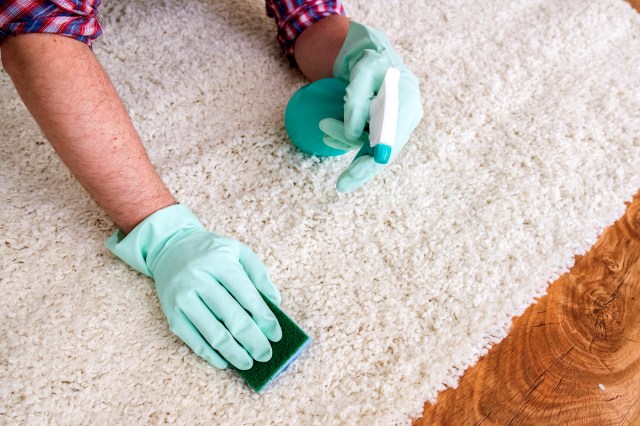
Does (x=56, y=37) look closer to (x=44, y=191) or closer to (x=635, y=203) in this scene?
(x=44, y=191)

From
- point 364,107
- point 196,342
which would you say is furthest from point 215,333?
A: point 364,107

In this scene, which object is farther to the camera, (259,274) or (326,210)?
(326,210)

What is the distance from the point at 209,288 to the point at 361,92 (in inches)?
14.0

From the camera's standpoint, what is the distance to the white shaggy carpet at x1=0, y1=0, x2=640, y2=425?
27.7 inches

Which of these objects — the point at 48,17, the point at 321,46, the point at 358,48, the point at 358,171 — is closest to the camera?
the point at 48,17

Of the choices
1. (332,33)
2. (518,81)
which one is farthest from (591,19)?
(332,33)

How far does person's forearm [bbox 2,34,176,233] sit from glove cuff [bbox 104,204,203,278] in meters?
0.02

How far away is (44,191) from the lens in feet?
2.78

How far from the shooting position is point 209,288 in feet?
2.35

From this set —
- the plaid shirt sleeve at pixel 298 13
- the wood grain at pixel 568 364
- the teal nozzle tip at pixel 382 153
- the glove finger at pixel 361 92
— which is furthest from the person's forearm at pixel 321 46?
the wood grain at pixel 568 364

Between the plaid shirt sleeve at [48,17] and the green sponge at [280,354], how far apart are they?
0.47 metres

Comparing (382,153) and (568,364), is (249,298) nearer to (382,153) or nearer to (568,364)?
(382,153)

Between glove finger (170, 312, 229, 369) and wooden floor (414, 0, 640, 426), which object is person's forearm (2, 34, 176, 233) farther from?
wooden floor (414, 0, 640, 426)

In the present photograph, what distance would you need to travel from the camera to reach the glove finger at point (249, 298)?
0.72 m
